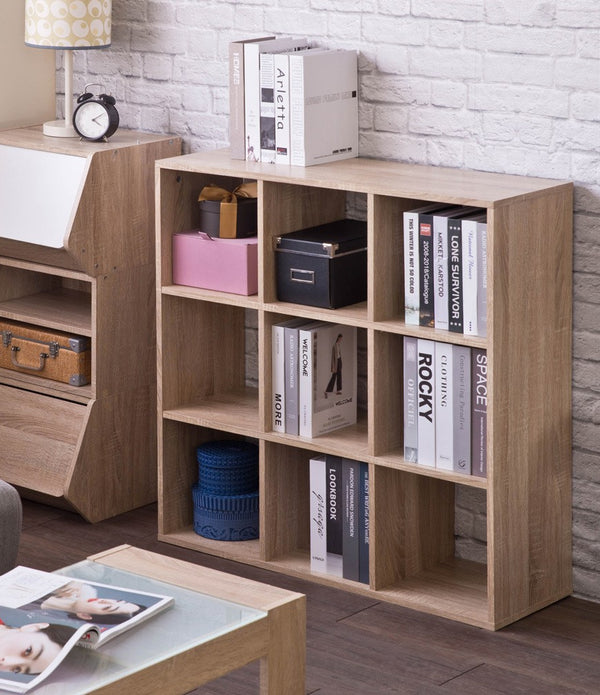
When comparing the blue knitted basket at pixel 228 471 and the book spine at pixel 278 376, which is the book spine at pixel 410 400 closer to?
the book spine at pixel 278 376

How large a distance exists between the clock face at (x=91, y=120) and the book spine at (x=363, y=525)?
117 cm

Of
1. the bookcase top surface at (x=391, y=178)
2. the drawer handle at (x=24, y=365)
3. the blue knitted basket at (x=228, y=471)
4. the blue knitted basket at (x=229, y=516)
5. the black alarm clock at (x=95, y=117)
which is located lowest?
the blue knitted basket at (x=229, y=516)

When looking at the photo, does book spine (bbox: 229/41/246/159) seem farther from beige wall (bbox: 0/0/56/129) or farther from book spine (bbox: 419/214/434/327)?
beige wall (bbox: 0/0/56/129)

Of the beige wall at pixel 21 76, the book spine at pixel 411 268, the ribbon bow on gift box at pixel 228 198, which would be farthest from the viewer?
the beige wall at pixel 21 76

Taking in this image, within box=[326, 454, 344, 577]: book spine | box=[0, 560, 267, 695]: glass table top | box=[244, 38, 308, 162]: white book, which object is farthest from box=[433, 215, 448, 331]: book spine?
box=[0, 560, 267, 695]: glass table top

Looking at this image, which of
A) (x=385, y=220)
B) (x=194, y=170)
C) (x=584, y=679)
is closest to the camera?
(x=584, y=679)

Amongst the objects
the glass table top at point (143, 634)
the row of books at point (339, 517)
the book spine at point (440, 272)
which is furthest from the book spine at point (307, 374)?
the glass table top at point (143, 634)

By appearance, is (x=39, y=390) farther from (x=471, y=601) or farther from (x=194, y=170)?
(x=471, y=601)

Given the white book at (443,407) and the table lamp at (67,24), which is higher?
the table lamp at (67,24)

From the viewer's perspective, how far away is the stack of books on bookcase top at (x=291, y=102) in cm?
333

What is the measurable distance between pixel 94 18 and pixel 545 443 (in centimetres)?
166

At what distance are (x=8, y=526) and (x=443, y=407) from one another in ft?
3.26

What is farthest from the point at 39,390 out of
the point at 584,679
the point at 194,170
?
the point at 584,679

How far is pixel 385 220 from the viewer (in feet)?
10.3
